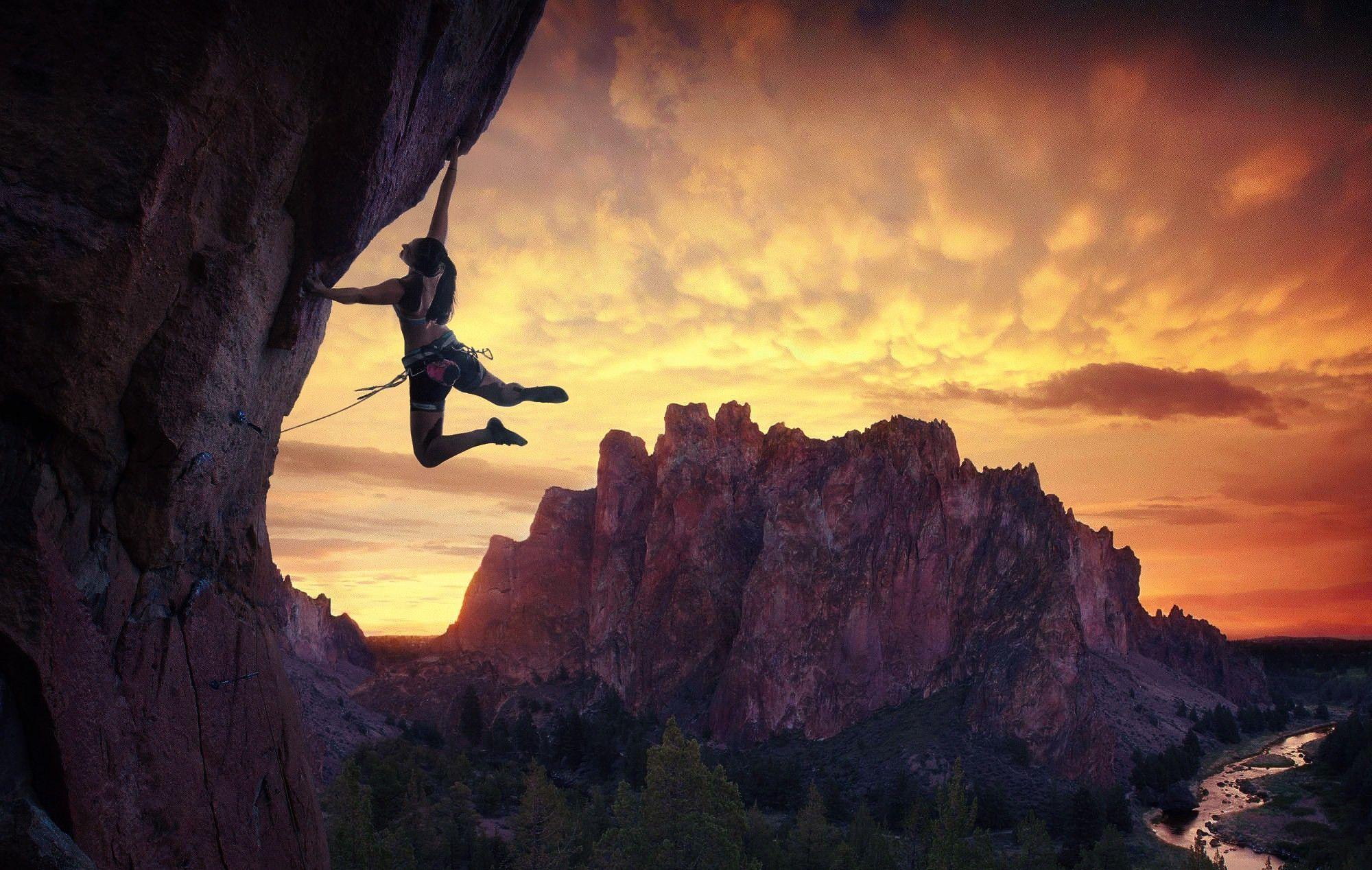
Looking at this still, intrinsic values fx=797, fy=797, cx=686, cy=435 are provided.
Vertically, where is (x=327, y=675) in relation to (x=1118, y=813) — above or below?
above

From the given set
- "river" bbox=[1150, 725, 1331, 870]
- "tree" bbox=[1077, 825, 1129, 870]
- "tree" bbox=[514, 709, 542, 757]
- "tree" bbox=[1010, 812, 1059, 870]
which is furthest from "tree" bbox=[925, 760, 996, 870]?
"tree" bbox=[514, 709, 542, 757]

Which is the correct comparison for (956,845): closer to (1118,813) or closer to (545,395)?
(545,395)

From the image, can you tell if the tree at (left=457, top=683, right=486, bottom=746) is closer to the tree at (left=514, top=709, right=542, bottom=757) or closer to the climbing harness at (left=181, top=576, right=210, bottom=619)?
the tree at (left=514, top=709, right=542, bottom=757)

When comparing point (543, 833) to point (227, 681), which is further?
point (543, 833)

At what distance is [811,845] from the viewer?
41.4m

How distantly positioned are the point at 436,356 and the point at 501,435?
1.24 m

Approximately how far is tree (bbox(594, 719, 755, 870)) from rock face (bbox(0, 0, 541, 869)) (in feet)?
80.1

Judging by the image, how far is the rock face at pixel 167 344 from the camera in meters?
5.75

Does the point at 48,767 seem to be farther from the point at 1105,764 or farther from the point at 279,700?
the point at 1105,764

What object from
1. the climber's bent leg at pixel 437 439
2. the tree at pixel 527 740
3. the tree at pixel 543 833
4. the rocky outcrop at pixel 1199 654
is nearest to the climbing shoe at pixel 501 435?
the climber's bent leg at pixel 437 439

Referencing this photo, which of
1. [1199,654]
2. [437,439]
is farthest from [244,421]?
[1199,654]

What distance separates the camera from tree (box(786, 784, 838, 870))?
39812 millimetres

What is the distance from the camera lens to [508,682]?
121062mm

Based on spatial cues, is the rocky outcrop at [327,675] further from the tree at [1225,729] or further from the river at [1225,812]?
the tree at [1225,729]
